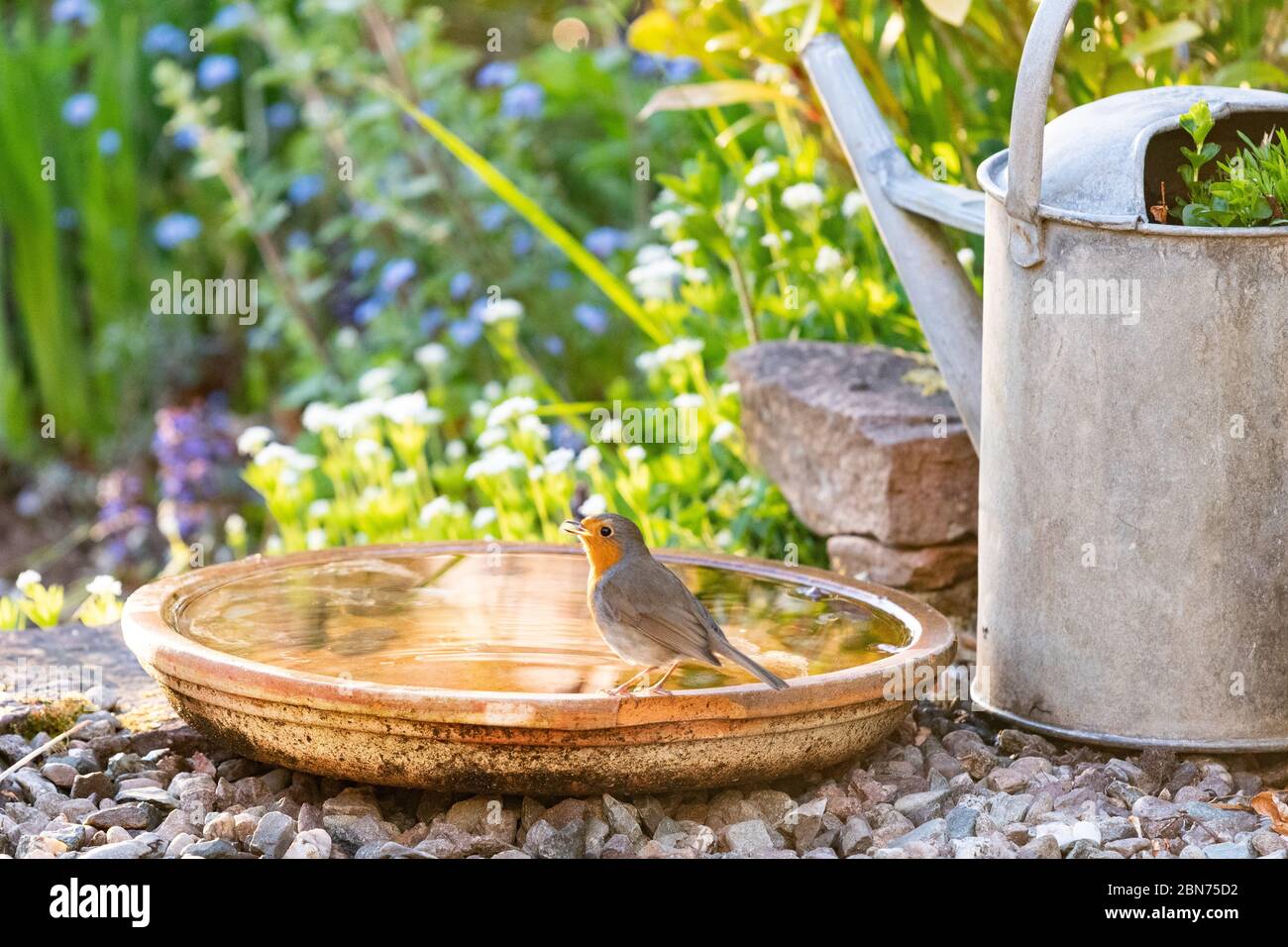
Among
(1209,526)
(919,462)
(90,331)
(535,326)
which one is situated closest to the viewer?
(1209,526)

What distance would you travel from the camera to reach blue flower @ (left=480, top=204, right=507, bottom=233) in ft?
17.1

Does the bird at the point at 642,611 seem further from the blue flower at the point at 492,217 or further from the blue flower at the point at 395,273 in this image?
the blue flower at the point at 492,217

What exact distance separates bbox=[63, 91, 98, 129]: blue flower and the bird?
3.87 metres

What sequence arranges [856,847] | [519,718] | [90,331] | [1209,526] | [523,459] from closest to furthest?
[519,718]
[856,847]
[1209,526]
[523,459]
[90,331]

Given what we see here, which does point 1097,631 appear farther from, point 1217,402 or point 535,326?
point 535,326

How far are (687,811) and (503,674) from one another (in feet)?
1.11

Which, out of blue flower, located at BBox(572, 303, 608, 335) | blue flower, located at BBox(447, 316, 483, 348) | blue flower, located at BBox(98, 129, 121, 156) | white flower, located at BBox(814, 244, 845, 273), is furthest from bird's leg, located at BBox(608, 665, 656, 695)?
blue flower, located at BBox(98, 129, 121, 156)

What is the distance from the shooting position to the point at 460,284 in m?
5.08

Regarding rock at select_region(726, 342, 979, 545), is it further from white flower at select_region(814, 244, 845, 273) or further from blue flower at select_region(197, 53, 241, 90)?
blue flower at select_region(197, 53, 241, 90)

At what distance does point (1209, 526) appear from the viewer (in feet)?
8.13

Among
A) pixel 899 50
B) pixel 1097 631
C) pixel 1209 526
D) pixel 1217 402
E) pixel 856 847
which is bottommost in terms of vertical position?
pixel 856 847

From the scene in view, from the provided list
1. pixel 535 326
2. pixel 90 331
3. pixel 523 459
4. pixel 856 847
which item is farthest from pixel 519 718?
pixel 90 331

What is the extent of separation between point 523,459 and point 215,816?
1618 mm

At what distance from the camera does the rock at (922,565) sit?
10.9 ft
